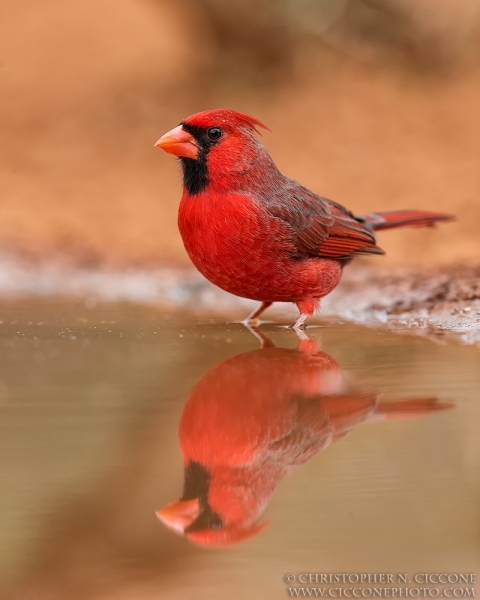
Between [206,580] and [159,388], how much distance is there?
1774mm

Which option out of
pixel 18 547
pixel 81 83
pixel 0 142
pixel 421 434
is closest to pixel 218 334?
pixel 421 434

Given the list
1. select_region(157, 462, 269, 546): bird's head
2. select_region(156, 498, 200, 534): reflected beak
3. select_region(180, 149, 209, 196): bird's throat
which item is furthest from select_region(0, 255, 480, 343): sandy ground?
select_region(156, 498, 200, 534): reflected beak

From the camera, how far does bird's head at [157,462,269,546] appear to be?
7.58 ft

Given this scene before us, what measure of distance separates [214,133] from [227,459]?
2.64 meters

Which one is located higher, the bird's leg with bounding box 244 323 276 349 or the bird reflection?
the bird's leg with bounding box 244 323 276 349

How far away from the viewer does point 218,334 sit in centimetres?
521

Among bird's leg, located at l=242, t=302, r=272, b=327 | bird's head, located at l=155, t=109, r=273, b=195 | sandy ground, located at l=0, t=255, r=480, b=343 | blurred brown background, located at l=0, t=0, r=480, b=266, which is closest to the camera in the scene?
bird's head, located at l=155, t=109, r=273, b=195

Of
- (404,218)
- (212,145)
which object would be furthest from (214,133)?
(404,218)

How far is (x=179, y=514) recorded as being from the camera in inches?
95.0

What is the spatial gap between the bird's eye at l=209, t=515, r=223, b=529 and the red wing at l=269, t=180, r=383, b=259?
3.03 m

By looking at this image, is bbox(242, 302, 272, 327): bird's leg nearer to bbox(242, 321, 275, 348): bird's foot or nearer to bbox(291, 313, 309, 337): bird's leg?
bbox(242, 321, 275, 348): bird's foot

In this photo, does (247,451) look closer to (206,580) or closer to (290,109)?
(206,580)

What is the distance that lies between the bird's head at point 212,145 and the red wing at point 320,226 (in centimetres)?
35

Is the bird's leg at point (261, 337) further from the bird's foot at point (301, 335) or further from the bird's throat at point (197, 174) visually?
the bird's throat at point (197, 174)
